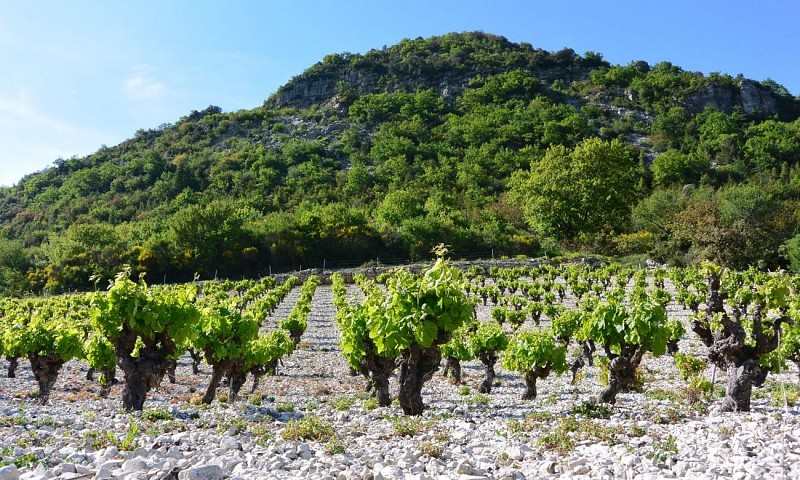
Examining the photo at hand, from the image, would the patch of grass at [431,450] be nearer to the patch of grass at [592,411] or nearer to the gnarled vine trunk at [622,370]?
the patch of grass at [592,411]

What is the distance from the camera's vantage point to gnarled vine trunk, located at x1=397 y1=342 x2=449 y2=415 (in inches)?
401

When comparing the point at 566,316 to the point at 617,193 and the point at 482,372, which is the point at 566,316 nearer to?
the point at 482,372

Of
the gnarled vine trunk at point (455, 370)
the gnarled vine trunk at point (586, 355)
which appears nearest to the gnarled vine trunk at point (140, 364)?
the gnarled vine trunk at point (455, 370)

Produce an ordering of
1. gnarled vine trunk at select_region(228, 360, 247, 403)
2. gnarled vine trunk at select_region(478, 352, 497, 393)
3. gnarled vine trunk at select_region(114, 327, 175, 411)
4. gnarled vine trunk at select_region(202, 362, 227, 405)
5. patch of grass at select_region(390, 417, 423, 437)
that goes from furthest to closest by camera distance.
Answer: gnarled vine trunk at select_region(478, 352, 497, 393) → gnarled vine trunk at select_region(228, 360, 247, 403) → gnarled vine trunk at select_region(202, 362, 227, 405) → gnarled vine trunk at select_region(114, 327, 175, 411) → patch of grass at select_region(390, 417, 423, 437)

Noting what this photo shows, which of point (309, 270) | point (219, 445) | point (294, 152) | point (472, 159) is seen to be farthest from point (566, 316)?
point (294, 152)

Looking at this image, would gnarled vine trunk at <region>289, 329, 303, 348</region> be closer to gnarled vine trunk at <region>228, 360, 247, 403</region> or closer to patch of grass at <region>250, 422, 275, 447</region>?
gnarled vine trunk at <region>228, 360, 247, 403</region>

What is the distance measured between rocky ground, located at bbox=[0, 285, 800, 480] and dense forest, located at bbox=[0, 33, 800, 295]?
42.6 metres

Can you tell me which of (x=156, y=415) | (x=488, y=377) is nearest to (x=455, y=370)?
(x=488, y=377)

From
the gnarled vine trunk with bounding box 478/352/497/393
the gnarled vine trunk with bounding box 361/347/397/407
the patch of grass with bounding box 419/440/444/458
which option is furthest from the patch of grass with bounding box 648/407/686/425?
the gnarled vine trunk with bounding box 478/352/497/393

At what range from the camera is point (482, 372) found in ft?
63.7

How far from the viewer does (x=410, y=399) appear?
10.2m

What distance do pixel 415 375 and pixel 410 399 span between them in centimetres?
45

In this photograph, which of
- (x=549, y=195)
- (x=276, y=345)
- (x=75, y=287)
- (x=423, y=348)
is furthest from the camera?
(x=549, y=195)

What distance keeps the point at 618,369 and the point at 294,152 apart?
91099 mm
